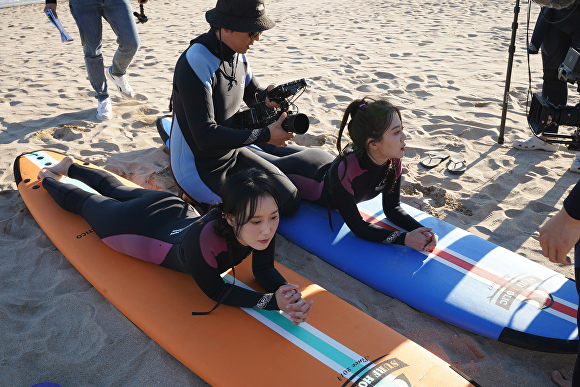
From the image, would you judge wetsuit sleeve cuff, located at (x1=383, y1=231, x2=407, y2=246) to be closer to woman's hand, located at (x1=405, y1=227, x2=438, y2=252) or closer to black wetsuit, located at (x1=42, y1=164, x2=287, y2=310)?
woman's hand, located at (x1=405, y1=227, x2=438, y2=252)

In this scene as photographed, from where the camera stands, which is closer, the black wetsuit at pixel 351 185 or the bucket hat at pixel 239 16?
the bucket hat at pixel 239 16

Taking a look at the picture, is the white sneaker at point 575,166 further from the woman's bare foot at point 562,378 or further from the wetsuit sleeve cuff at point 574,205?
the wetsuit sleeve cuff at point 574,205

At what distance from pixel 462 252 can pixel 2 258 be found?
2775 mm

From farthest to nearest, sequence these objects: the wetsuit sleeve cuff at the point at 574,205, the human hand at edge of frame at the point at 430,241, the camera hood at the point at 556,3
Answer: the camera hood at the point at 556,3, the human hand at edge of frame at the point at 430,241, the wetsuit sleeve cuff at the point at 574,205

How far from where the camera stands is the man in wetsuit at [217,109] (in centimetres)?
239

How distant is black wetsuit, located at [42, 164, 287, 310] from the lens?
198 centimetres

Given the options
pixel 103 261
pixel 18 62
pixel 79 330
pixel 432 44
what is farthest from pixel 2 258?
pixel 432 44

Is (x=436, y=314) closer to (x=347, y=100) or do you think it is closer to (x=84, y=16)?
(x=347, y=100)

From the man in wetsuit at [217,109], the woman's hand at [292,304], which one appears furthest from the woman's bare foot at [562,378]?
the man in wetsuit at [217,109]

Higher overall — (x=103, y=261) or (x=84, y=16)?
(x=84, y=16)

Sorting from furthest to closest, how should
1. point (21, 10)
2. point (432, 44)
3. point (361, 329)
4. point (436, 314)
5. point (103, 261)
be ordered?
1. point (21, 10)
2. point (432, 44)
3. point (103, 261)
4. point (436, 314)
5. point (361, 329)

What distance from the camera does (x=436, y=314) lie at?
2244 millimetres

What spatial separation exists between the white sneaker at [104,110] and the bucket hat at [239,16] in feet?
8.28

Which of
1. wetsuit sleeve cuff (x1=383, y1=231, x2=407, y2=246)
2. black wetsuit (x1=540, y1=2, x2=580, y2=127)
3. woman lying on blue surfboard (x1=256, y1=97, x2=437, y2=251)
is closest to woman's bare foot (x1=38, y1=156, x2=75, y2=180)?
woman lying on blue surfboard (x1=256, y1=97, x2=437, y2=251)
